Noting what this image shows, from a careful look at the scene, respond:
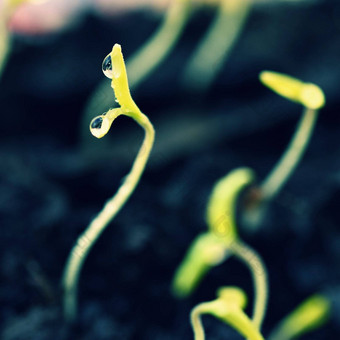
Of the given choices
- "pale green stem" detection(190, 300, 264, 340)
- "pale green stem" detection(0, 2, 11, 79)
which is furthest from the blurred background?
"pale green stem" detection(190, 300, 264, 340)

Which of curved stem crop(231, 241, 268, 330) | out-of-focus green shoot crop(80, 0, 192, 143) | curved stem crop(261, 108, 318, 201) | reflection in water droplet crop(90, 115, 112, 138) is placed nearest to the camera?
reflection in water droplet crop(90, 115, 112, 138)

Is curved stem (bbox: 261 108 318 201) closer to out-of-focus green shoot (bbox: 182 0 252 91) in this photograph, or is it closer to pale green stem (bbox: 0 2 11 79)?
out-of-focus green shoot (bbox: 182 0 252 91)

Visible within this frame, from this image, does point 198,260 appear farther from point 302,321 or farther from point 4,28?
point 4,28

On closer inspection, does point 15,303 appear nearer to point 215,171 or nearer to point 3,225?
point 3,225

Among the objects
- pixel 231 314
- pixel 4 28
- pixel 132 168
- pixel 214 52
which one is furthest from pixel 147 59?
pixel 231 314

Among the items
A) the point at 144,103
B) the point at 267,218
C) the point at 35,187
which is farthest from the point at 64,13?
the point at 267,218
